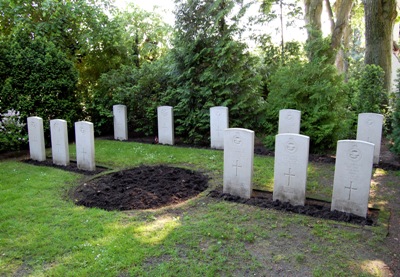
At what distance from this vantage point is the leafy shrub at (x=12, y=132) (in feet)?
29.5

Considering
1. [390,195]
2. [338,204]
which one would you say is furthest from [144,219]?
[390,195]

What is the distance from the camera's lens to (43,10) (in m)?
11.5

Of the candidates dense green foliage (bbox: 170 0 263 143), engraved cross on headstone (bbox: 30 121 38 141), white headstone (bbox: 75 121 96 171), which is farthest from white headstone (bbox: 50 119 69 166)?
dense green foliage (bbox: 170 0 263 143)

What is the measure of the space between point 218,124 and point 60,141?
4.34m

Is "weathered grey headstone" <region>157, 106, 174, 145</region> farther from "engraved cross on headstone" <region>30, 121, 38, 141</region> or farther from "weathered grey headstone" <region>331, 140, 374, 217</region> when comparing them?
"weathered grey headstone" <region>331, 140, 374, 217</region>

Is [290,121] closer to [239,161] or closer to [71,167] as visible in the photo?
[239,161]

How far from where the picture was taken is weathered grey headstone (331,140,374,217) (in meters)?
4.64

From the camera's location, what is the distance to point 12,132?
30.3ft

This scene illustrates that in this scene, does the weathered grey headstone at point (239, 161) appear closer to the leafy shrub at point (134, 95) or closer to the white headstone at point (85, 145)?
the white headstone at point (85, 145)

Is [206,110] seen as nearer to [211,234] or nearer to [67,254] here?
[211,234]

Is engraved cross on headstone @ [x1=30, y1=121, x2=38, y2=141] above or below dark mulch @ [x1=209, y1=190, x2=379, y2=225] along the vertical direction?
above

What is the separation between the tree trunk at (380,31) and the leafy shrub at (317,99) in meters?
4.04

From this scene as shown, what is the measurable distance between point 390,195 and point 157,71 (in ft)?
27.2

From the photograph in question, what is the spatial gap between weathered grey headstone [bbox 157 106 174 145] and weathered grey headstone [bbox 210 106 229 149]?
4.51ft
